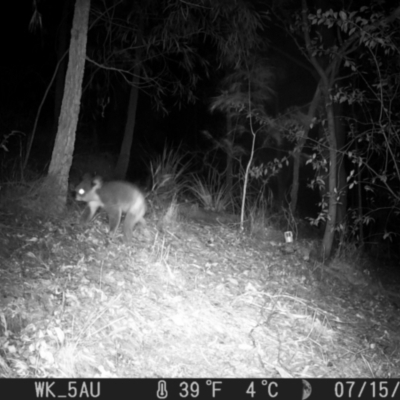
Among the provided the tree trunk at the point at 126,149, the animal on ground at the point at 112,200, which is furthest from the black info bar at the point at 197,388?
the tree trunk at the point at 126,149

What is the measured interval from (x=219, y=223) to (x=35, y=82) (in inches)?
388

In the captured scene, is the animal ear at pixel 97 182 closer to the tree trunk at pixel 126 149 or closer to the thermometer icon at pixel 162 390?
the tree trunk at pixel 126 149

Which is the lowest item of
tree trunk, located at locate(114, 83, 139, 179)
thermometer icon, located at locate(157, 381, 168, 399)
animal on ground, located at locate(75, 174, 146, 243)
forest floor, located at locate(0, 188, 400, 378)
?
thermometer icon, located at locate(157, 381, 168, 399)

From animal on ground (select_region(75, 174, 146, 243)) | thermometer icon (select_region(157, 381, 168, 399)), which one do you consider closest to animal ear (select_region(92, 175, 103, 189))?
animal on ground (select_region(75, 174, 146, 243))

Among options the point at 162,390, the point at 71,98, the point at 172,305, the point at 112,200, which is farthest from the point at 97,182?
the point at 162,390

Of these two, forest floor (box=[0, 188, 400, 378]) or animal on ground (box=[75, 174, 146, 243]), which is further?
animal on ground (box=[75, 174, 146, 243])

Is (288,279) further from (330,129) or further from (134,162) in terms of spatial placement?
(134,162)

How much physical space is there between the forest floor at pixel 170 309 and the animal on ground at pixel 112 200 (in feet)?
0.63

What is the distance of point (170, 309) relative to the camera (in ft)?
18.0

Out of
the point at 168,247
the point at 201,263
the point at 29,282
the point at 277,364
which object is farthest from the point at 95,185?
the point at 277,364

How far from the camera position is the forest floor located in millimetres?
4484

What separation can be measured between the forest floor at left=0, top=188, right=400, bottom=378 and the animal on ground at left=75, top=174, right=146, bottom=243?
7.6 inches

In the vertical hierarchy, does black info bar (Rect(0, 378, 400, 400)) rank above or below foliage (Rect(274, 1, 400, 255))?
below

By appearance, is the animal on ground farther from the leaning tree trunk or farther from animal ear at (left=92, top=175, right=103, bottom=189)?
the leaning tree trunk
